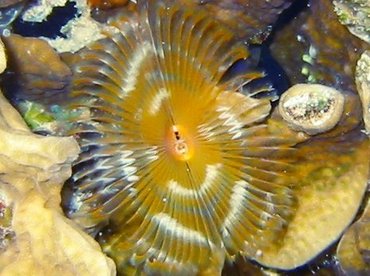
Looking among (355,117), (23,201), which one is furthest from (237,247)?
(23,201)

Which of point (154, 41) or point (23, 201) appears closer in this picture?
point (23, 201)

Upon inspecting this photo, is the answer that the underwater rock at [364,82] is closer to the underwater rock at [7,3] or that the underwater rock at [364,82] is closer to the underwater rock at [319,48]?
the underwater rock at [319,48]

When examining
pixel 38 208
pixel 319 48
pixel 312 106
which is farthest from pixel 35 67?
pixel 319 48

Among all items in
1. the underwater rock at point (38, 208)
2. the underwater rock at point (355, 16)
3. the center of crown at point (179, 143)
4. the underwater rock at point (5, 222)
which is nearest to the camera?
the underwater rock at point (38, 208)

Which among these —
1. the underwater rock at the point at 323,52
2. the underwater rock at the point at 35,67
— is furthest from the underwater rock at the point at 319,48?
the underwater rock at the point at 35,67

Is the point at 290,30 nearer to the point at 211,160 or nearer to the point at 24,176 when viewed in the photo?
the point at 211,160

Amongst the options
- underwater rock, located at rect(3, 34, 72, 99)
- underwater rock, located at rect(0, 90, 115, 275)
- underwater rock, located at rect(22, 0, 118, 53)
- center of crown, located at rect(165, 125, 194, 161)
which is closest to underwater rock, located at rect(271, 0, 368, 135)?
center of crown, located at rect(165, 125, 194, 161)
